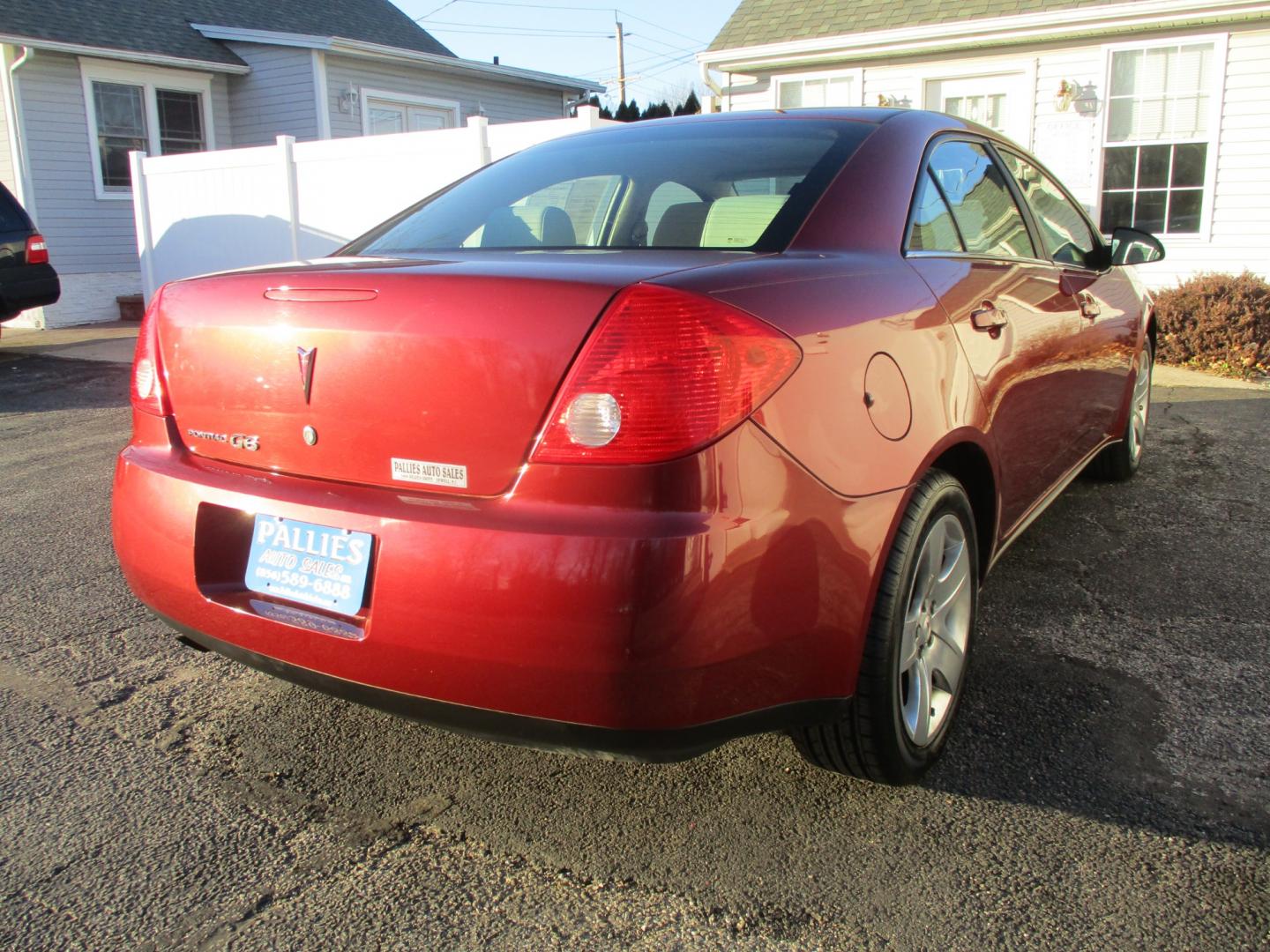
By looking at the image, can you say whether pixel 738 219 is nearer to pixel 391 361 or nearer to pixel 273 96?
pixel 391 361

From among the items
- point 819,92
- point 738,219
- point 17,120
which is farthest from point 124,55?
point 738,219

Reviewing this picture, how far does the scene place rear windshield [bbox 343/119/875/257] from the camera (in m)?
2.53

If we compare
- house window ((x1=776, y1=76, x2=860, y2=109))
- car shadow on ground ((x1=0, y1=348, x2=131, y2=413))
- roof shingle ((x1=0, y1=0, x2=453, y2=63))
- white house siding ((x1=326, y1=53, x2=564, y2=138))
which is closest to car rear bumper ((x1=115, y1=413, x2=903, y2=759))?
car shadow on ground ((x1=0, y1=348, x2=131, y2=413))

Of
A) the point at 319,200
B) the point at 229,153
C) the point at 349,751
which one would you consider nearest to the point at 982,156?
the point at 349,751

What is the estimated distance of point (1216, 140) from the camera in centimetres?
969

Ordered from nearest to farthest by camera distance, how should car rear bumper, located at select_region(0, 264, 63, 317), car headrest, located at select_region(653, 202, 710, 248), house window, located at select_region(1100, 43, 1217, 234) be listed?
car headrest, located at select_region(653, 202, 710, 248), house window, located at select_region(1100, 43, 1217, 234), car rear bumper, located at select_region(0, 264, 63, 317)

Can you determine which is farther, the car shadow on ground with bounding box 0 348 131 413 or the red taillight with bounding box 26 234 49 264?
the red taillight with bounding box 26 234 49 264

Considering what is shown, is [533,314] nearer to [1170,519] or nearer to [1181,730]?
[1181,730]

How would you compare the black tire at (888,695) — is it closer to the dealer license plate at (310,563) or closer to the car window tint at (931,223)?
the car window tint at (931,223)

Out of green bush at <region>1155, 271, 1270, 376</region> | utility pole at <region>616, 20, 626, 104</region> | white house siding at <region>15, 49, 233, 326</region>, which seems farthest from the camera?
utility pole at <region>616, 20, 626, 104</region>

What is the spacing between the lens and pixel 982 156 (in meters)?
3.31

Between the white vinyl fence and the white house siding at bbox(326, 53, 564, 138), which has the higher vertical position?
the white house siding at bbox(326, 53, 564, 138)

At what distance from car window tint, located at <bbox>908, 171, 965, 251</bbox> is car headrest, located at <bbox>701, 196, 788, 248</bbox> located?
0.37m

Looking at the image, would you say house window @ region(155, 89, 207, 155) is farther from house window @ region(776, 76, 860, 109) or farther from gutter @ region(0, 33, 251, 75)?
house window @ region(776, 76, 860, 109)
